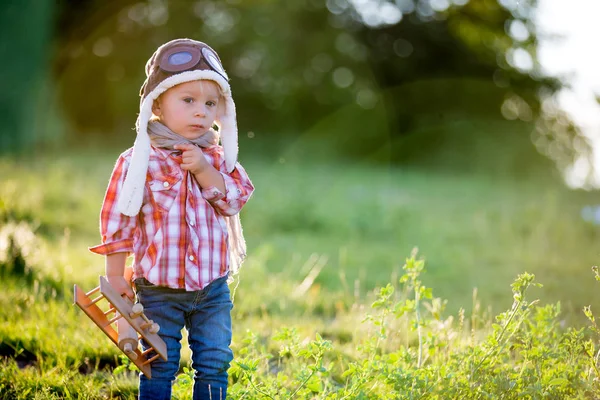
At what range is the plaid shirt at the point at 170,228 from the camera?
2.80 metres

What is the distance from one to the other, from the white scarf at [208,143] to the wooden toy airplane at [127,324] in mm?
569

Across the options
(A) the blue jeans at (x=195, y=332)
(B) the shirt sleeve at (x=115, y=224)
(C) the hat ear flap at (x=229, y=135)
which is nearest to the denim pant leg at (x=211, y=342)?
(A) the blue jeans at (x=195, y=332)

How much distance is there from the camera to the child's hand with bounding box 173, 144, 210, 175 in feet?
9.26

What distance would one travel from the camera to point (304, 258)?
288 inches

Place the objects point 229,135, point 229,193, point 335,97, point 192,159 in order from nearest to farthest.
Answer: point 192,159, point 229,193, point 229,135, point 335,97

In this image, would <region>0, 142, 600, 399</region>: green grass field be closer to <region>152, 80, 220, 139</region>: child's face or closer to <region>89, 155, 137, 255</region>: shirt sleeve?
<region>89, 155, 137, 255</region>: shirt sleeve

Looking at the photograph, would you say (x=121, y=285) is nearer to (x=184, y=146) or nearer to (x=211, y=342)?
(x=211, y=342)

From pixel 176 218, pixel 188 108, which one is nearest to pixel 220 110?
pixel 188 108

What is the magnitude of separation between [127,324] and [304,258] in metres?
4.66

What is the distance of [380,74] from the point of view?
854 inches

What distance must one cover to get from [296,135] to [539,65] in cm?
713

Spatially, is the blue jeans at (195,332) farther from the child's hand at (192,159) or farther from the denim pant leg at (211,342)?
the child's hand at (192,159)

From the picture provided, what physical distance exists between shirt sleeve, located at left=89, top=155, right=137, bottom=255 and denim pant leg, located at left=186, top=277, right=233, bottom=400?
15.0 inches

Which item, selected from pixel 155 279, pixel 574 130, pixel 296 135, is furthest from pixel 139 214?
pixel 574 130
